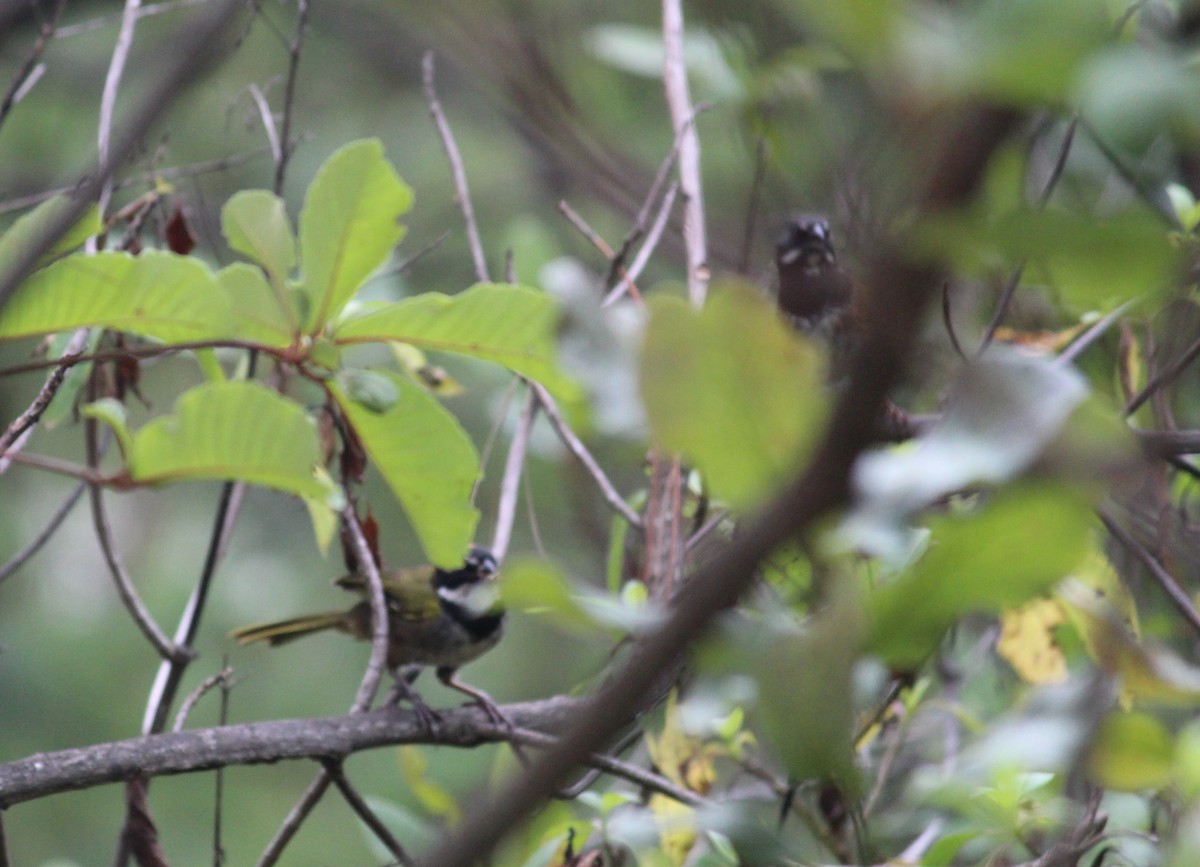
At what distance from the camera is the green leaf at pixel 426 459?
1770 millimetres

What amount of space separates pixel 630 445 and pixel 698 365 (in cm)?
29

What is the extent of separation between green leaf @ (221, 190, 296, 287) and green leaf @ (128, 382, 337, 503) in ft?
1.18

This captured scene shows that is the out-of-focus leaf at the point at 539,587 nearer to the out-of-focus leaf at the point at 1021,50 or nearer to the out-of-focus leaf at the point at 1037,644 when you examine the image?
the out-of-focus leaf at the point at 1021,50

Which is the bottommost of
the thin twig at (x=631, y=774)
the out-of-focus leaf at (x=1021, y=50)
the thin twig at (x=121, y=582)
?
the thin twig at (x=631, y=774)

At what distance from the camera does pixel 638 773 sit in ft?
5.97

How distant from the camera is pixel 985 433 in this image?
0.52 m

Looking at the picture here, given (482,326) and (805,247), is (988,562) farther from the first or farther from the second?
(805,247)

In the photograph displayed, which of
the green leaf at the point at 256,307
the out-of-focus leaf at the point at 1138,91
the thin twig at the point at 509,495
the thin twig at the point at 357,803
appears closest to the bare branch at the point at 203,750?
the thin twig at the point at 357,803

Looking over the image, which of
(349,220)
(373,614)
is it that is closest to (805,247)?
(373,614)

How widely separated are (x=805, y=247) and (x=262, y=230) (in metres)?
2.16

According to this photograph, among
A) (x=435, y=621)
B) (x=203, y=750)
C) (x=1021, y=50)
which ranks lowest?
(x=435, y=621)

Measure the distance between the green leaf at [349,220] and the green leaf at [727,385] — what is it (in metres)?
1.18

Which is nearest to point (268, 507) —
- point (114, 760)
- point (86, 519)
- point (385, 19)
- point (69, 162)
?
point (86, 519)

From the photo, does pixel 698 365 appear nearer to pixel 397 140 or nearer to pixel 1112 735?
pixel 1112 735
